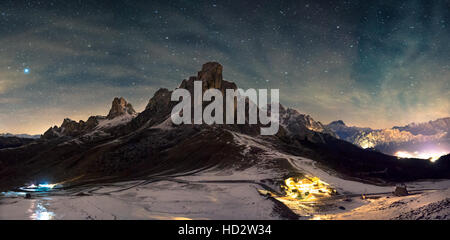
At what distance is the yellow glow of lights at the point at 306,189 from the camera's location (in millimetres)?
57319

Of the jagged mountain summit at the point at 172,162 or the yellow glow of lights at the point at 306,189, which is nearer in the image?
the yellow glow of lights at the point at 306,189

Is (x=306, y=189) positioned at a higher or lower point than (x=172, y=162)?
lower

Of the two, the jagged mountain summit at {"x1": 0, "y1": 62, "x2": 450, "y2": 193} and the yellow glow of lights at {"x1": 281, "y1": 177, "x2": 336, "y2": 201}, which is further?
the jagged mountain summit at {"x1": 0, "y1": 62, "x2": 450, "y2": 193}

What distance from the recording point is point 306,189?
62000mm

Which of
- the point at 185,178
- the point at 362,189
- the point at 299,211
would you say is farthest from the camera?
the point at 185,178

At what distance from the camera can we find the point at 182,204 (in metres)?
41.5

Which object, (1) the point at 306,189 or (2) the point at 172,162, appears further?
(2) the point at 172,162

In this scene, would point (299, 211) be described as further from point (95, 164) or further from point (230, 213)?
point (95, 164)

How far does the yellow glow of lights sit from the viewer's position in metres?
57.3
